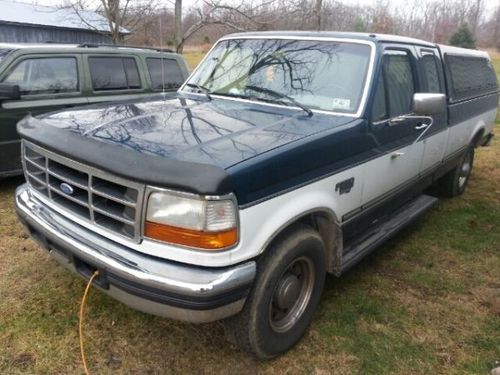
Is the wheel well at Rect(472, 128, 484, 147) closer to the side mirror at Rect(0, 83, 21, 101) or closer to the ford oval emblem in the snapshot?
the ford oval emblem

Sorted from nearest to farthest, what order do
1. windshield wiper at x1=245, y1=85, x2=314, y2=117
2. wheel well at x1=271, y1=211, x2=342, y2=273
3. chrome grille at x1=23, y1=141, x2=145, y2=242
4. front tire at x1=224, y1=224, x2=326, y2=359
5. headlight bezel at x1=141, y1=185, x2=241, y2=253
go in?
headlight bezel at x1=141, y1=185, x2=241, y2=253 < chrome grille at x1=23, y1=141, x2=145, y2=242 < front tire at x1=224, y1=224, x2=326, y2=359 < wheel well at x1=271, y1=211, x2=342, y2=273 < windshield wiper at x1=245, y1=85, x2=314, y2=117

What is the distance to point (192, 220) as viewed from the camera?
229cm

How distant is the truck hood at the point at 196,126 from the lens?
8.11 ft

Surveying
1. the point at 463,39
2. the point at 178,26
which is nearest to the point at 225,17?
the point at 178,26

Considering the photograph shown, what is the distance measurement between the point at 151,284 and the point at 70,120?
4.49 ft

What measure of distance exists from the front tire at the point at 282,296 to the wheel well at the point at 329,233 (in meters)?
0.13

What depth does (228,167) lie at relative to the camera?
7.48ft

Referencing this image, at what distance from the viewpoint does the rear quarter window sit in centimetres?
521

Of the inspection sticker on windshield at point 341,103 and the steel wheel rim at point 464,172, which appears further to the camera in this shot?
the steel wheel rim at point 464,172

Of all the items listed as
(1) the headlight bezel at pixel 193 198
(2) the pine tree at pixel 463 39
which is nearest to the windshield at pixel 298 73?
(1) the headlight bezel at pixel 193 198

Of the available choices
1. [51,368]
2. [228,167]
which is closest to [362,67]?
[228,167]

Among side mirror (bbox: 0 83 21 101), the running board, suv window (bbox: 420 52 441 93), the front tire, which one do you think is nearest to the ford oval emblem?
the front tire

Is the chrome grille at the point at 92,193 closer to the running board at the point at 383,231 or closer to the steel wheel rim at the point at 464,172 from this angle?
the running board at the point at 383,231

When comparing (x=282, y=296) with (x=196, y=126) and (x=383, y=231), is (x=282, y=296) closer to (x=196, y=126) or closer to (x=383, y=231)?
(x=196, y=126)
